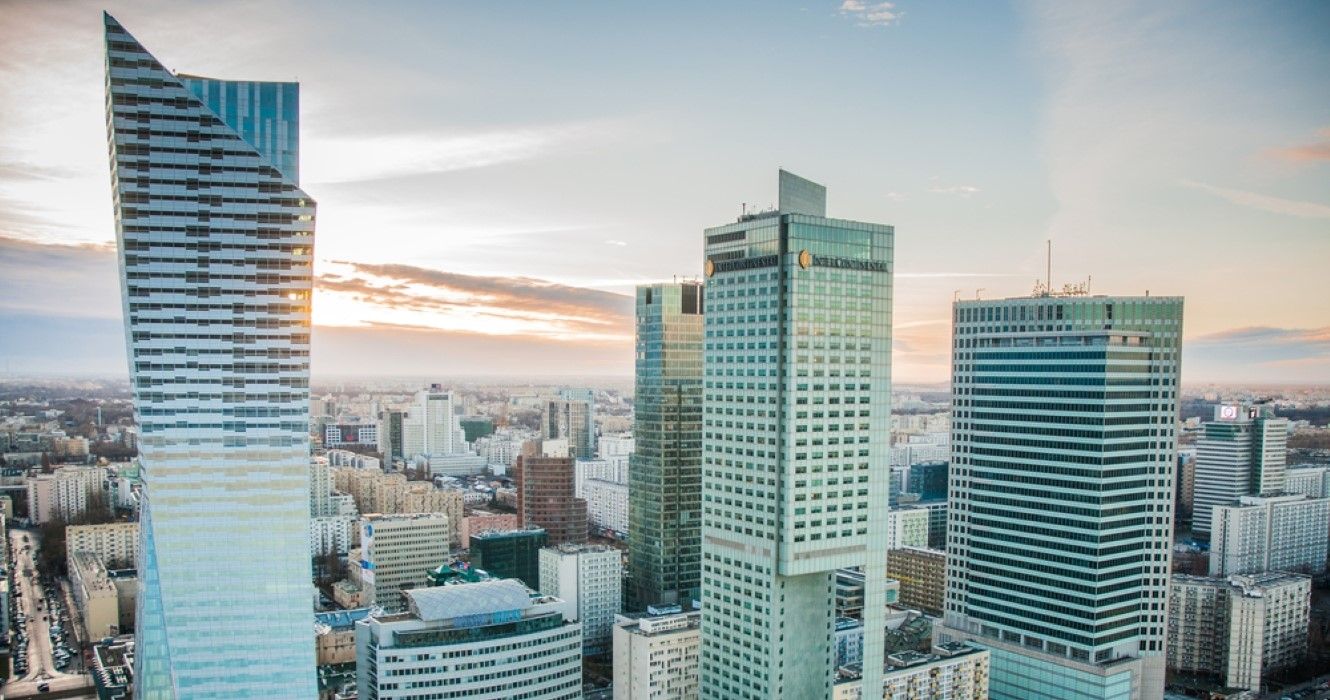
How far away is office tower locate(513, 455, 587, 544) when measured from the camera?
8088 centimetres

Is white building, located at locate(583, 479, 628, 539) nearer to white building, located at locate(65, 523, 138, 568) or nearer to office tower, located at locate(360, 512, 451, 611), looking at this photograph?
office tower, located at locate(360, 512, 451, 611)

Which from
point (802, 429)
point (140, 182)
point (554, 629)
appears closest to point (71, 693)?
point (554, 629)

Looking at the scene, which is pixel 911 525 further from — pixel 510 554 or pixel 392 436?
pixel 392 436

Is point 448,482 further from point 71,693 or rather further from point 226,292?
point 226,292

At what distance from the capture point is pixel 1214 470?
8650cm

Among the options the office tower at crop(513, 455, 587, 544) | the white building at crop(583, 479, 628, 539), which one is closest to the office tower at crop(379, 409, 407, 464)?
the white building at crop(583, 479, 628, 539)

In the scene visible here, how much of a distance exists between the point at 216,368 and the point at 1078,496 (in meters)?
36.4

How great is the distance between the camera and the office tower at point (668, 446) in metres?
61.3

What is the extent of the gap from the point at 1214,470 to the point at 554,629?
223ft

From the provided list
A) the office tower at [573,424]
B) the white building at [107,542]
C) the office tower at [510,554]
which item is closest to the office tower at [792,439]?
the office tower at [510,554]

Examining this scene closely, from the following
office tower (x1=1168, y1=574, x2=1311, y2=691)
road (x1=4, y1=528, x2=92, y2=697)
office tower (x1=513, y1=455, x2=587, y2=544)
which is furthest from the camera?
office tower (x1=513, y1=455, x2=587, y2=544)

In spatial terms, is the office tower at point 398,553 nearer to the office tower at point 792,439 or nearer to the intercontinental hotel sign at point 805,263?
the office tower at point 792,439

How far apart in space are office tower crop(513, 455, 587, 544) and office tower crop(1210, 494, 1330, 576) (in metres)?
49.4

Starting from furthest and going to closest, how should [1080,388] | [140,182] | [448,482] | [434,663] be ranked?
[448,482] < [1080,388] < [434,663] < [140,182]
